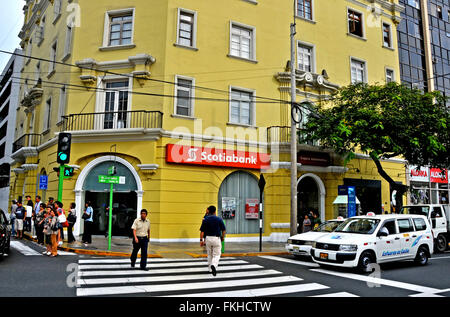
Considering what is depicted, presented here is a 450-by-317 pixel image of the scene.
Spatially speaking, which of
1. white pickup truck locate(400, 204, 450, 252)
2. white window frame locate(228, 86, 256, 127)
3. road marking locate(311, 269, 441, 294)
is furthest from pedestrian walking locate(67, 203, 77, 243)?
white pickup truck locate(400, 204, 450, 252)

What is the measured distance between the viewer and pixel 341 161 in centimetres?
2109

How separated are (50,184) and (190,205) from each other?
792 cm

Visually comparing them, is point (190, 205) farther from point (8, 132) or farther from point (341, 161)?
point (8, 132)

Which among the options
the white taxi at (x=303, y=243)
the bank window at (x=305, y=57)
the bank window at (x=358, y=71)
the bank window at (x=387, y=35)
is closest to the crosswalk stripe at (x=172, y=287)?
the white taxi at (x=303, y=243)

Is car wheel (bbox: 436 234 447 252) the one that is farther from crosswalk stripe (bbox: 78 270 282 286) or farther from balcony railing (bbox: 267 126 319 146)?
crosswalk stripe (bbox: 78 270 282 286)

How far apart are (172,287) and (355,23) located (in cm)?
2250

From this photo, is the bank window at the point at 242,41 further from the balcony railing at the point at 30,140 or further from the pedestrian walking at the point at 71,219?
the balcony railing at the point at 30,140

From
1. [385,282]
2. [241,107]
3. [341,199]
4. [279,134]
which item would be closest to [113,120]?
[241,107]

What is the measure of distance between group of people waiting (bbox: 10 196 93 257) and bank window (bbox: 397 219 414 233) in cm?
1090

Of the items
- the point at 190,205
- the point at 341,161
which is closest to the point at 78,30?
the point at 190,205

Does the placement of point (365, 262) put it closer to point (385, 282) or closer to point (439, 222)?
point (385, 282)

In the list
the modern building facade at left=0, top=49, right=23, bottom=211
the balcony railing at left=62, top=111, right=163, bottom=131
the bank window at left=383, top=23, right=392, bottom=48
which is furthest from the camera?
the modern building facade at left=0, top=49, right=23, bottom=211

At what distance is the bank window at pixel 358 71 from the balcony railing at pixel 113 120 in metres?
13.5

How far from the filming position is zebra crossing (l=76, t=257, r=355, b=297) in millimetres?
7227
